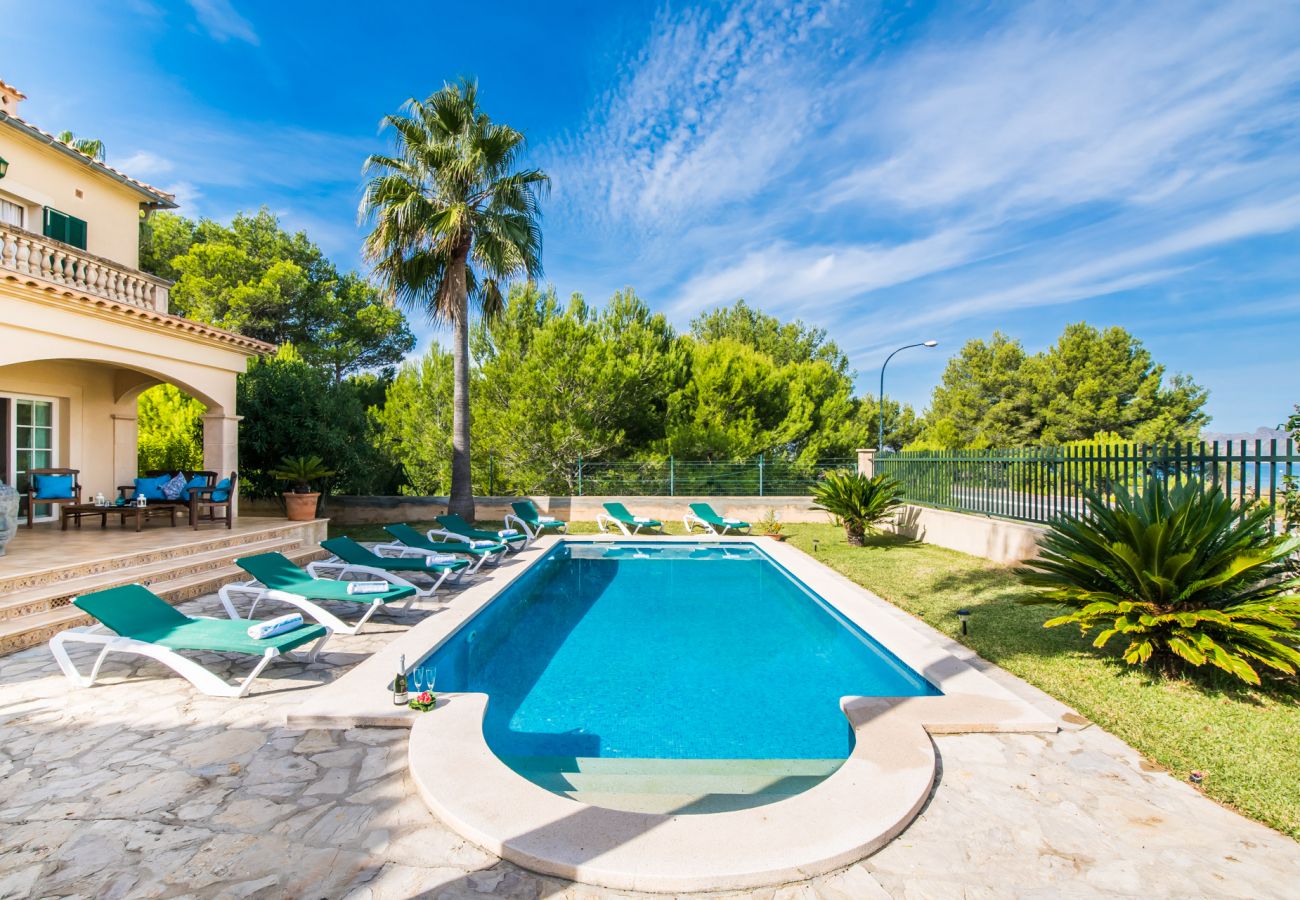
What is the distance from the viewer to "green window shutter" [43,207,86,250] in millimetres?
10703

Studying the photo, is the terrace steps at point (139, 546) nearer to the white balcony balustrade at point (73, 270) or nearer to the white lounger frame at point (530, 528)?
the white balcony balustrade at point (73, 270)

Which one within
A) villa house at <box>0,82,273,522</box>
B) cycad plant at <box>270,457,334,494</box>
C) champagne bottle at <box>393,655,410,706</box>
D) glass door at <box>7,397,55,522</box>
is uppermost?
villa house at <box>0,82,273,522</box>

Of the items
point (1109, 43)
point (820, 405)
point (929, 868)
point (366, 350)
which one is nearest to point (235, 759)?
point (929, 868)

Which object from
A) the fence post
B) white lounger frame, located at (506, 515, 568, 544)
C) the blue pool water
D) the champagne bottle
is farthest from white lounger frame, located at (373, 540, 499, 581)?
the fence post

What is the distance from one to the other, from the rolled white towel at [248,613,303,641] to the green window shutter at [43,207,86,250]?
10045 millimetres

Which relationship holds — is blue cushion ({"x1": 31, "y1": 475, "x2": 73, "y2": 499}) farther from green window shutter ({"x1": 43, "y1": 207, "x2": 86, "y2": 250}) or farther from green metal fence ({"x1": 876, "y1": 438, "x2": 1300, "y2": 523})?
green metal fence ({"x1": 876, "y1": 438, "x2": 1300, "y2": 523})

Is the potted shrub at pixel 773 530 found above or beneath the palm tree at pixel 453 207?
beneath

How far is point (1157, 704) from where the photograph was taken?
4.58 m

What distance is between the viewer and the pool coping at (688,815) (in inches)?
104

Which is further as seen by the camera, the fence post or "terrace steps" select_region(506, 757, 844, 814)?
the fence post

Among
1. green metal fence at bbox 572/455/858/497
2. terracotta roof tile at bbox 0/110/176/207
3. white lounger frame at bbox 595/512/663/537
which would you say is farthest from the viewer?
green metal fence at bbox 572/455/858/497

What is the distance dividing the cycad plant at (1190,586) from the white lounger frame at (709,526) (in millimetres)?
10719

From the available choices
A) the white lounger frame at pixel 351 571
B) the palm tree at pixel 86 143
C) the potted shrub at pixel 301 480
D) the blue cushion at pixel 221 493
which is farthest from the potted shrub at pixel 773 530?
the palm tree at pixel 86 143

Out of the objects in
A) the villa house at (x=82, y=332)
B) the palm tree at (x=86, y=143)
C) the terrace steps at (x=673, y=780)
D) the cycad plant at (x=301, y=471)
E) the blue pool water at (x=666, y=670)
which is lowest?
the blue pool water at (x=666, y=670)
